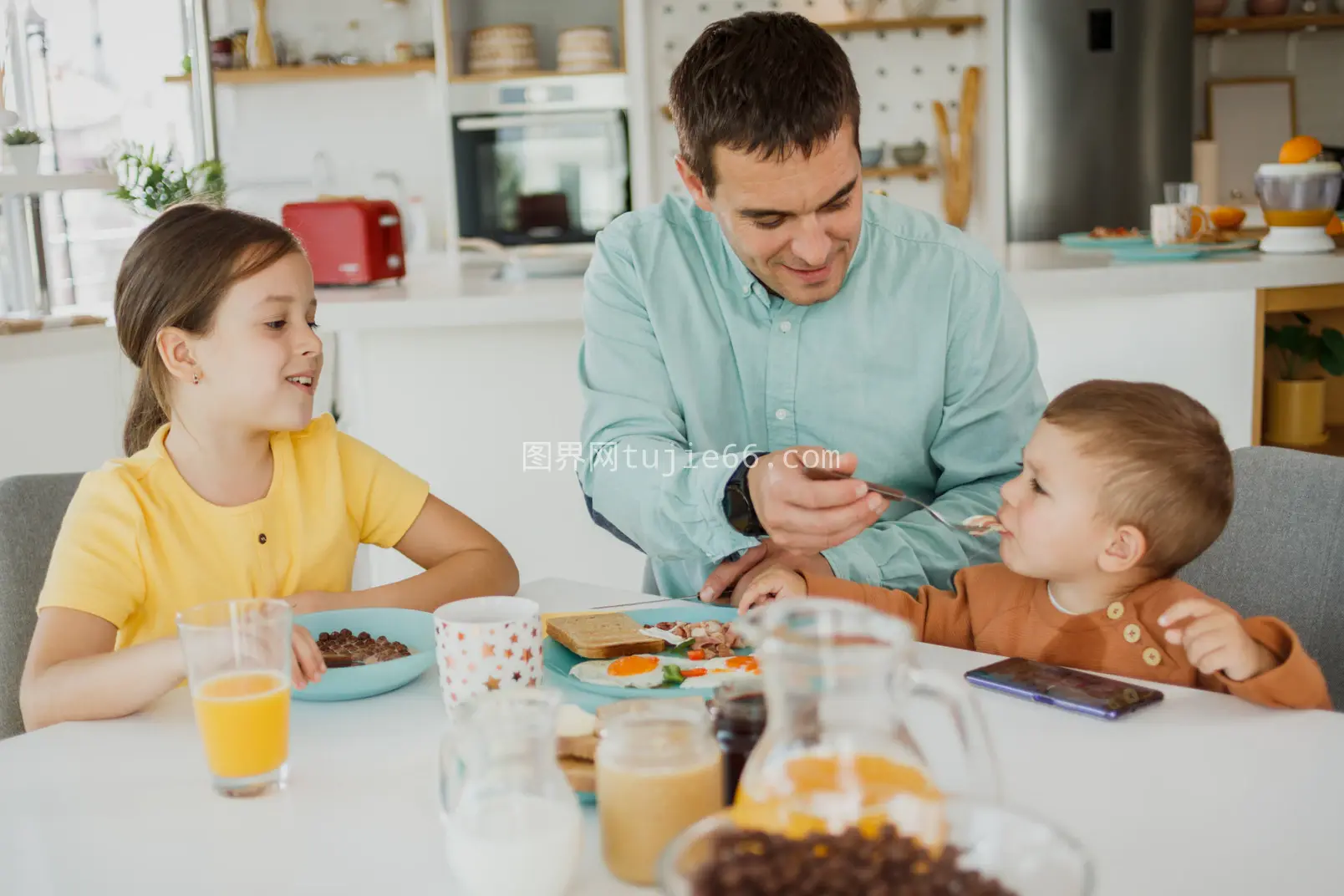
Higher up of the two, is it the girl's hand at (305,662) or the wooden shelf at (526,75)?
the wooden shelf at (526,75)

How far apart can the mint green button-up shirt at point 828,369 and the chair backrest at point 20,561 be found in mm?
652

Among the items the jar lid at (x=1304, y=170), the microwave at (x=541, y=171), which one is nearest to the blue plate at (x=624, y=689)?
the jar lid at (x=1304, y=170)

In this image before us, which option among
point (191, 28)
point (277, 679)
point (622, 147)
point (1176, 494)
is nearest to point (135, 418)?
point (277, 679)

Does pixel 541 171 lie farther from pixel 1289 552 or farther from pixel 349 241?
pixel 1289 552

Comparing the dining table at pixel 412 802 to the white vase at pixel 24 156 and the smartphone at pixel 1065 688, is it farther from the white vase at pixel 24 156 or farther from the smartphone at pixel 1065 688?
the white vase at pixel 24 156

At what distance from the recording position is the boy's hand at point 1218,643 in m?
1.06

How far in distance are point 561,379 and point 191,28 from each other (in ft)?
3.57

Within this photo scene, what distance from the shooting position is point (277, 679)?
937 mm

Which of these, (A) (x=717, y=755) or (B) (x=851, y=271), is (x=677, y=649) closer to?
(A) (x=717, y=755)

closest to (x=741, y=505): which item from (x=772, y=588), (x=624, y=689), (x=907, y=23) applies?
(x=772, y=588)

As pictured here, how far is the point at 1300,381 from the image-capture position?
2955mm

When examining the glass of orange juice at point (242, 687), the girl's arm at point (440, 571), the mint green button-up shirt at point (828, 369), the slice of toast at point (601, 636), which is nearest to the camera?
the glass of orange juice at point (242, 687)

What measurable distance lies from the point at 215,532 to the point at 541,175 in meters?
4.08

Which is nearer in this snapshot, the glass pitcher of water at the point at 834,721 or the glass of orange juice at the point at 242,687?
the glass pitcher of water at the point at 834,721
